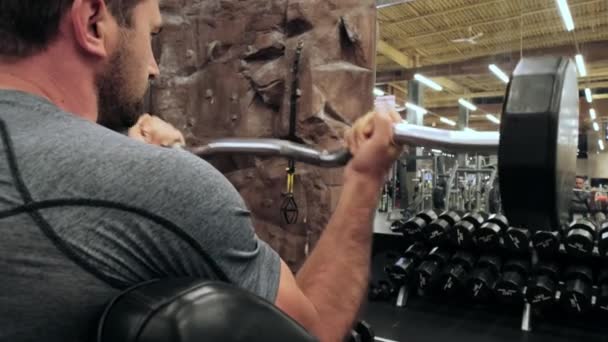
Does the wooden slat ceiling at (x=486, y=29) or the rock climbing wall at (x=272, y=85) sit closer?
the rock climbing wall at (x=272, y=85)

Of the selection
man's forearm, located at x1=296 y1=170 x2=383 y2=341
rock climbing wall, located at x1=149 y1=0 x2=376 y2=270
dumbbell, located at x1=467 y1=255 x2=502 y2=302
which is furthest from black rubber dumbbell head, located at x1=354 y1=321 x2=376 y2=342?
dumbbell, located at x1=467 y1=255 x2=502 y2=302

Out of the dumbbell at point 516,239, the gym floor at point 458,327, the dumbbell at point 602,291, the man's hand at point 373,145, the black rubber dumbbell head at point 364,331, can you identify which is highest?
the man's hand at point 373,145

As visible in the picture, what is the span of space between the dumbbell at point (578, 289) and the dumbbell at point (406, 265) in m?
1.14

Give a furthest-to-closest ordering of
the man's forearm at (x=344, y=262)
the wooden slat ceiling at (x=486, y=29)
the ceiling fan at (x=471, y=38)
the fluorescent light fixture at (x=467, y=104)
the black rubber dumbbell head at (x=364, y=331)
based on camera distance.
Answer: the fluorescent light fixture at (x=467, y=104)
the ceiling fan at (x=471, y=38)
the wooden slat ceiling at (x=486, y=29)
the black rubber dumbbell head at (x=364, y=331)
the man's forearm at (x=344, y=262)

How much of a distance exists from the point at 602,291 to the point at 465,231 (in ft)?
3.46

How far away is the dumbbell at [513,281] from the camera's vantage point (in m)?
3.69

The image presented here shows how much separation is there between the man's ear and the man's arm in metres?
0.48

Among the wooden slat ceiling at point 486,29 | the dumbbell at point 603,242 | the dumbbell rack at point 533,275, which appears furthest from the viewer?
the wooden slat ceiling at point 486,29

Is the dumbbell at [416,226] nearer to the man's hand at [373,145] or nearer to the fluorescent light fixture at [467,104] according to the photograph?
the man's hand at [373,145]

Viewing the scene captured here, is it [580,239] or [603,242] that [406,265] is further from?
[603,242]

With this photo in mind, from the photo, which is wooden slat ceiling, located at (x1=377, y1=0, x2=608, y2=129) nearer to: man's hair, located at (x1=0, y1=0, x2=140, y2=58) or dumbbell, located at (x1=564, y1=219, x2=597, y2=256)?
dumbbell, located at (x1=564, y1=219, x2=597, y2=256)

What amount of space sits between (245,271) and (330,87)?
1293 mm

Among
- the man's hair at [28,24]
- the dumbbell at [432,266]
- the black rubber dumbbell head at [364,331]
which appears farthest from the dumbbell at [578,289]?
the man's hair at [28,24]

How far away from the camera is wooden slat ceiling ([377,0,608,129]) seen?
5.69 meters
